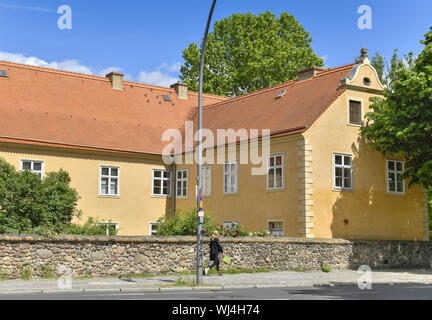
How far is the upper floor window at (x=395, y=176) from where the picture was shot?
30.1 metres

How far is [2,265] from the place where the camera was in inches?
757

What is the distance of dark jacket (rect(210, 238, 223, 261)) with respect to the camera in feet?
73.4

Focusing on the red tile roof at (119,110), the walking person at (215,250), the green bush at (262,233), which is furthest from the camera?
the red tile roof at (119,110)

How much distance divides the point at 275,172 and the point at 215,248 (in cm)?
759

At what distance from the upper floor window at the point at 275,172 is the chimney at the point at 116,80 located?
13.2 meters

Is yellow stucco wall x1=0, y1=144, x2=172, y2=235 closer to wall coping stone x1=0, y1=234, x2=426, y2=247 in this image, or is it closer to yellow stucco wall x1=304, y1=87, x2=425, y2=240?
wall coping stone x1=0, y1=234, x2=426, y2=247

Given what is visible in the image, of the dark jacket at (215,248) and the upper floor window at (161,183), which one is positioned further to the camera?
the upper floor window at (161,183)

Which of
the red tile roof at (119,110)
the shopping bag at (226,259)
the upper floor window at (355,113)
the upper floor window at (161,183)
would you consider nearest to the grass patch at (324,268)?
the shopping bag at (226,259)

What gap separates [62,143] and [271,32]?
26.6 m

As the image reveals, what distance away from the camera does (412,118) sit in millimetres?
25891

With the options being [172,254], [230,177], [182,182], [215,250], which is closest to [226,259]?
[215,250]

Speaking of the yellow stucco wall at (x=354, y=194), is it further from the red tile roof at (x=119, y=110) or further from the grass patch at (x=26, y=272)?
the grass patch at (x=26, y=272)
